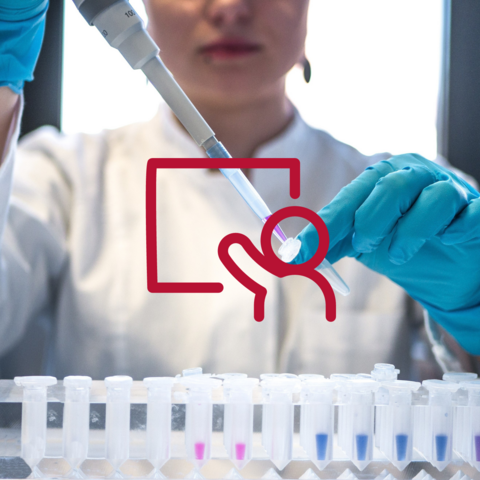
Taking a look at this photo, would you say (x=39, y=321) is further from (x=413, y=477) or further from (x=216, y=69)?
(x=413, y=477)

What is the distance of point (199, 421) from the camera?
437mm

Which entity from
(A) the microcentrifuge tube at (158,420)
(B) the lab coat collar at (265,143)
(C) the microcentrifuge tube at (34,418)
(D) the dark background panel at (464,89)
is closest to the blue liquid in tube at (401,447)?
(A) the microcentrifuge tube at (158,420)

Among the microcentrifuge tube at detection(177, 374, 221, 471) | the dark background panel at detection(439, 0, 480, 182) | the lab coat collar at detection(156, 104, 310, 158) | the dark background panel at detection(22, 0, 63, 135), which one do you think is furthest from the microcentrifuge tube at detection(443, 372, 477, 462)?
the dark background panel at detection(22, 0, 63, 135)

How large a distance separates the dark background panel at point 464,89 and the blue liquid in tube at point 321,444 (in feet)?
2.73

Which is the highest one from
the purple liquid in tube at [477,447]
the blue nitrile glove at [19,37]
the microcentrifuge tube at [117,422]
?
the blue nitrile glove at [19,37]

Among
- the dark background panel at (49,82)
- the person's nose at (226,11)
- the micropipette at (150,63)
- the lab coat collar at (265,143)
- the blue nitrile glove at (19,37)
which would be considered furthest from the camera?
the dark background panel at (49,82)

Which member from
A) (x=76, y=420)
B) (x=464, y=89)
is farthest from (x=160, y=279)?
(x=464, y=89)

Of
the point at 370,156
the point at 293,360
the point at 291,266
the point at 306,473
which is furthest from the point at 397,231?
the point at 370,156

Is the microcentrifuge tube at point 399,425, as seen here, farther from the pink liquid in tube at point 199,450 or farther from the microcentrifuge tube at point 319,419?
the pink liquid in tube at point 199,450

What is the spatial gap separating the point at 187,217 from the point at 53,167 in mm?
247

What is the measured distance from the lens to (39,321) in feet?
2.77

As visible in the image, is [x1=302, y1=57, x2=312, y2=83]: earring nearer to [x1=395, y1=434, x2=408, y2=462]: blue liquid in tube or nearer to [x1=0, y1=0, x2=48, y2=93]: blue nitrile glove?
[x1=0, y1=0, x2=48, y2=93]: blue nitrile glove

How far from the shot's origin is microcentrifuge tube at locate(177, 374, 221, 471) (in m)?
0.44

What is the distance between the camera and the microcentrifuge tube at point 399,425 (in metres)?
0.45
